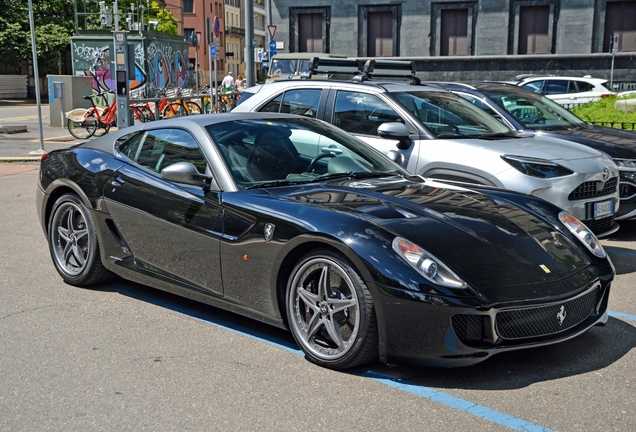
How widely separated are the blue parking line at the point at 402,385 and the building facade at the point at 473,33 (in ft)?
114

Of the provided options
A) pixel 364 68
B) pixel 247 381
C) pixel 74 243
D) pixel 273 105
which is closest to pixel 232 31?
A: pixel 364 68

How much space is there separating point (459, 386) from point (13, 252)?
16.4ft

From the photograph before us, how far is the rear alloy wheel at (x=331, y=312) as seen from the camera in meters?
4.26

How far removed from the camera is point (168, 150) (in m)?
5.73

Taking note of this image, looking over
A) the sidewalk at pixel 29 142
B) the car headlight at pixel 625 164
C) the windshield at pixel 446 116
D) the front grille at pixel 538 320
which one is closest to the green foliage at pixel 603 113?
the car headlight at pixel 625 164

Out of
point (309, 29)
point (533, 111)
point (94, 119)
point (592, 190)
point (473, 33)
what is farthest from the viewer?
point (309, 29)

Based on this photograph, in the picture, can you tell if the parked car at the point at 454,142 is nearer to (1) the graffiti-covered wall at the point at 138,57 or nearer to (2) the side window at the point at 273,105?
(2) the side window at the point at 273,105

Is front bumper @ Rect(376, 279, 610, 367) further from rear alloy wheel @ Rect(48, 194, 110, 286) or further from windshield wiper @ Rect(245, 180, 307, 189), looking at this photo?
rear alloy wheel @ Rect(48, 194, 110, 286)

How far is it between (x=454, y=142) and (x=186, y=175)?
10.8 ft

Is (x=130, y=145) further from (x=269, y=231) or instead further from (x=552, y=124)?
(x=552, y=124)

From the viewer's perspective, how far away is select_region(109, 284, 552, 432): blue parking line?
3.77 metres

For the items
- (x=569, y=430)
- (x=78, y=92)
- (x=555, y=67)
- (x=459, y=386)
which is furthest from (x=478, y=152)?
(x=555, y=67)

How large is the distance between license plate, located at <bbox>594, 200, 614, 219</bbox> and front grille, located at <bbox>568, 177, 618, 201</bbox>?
105 millimetres

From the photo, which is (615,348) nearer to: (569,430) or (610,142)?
(569,430)
